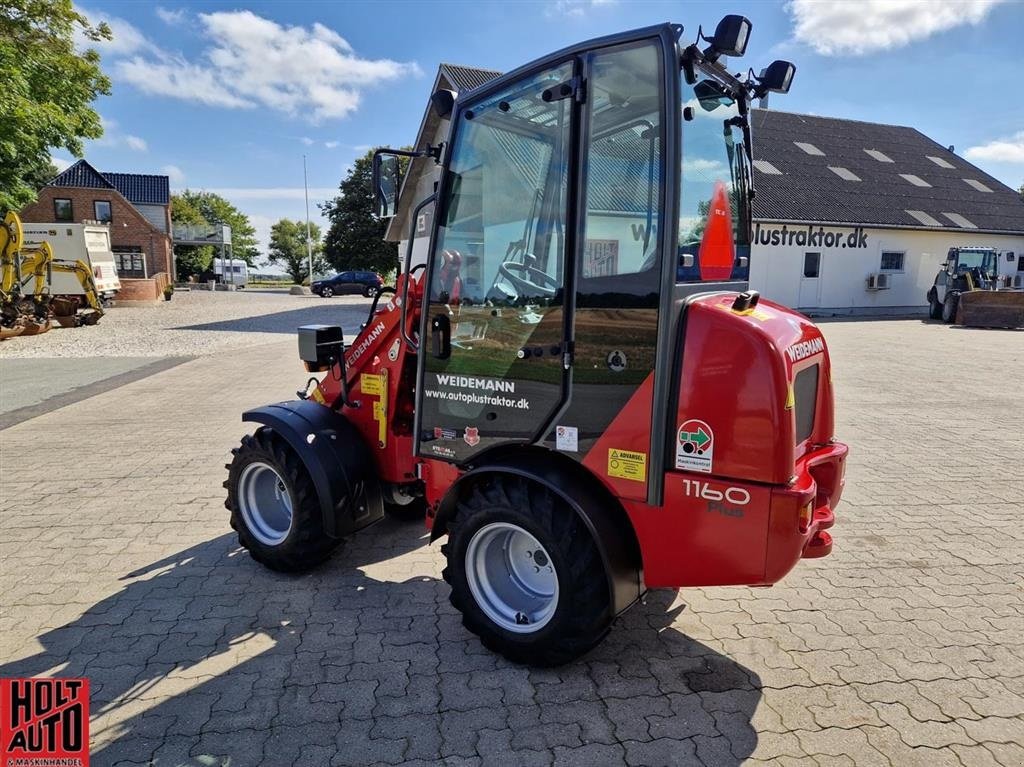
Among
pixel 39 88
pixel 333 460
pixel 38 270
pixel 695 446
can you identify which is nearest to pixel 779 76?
pixel 695 446

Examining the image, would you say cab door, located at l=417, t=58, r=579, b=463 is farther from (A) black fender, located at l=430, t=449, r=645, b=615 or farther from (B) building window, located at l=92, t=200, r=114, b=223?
(B) building window, located at l=92, t=200, r=114, b=223

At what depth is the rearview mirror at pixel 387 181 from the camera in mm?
3102

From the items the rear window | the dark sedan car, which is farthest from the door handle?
the dark sedan car

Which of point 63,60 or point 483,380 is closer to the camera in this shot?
point 483,380

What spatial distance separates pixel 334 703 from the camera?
106 inches

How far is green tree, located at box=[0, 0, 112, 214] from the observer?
13.2 meters

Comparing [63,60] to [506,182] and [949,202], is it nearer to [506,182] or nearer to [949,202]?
[506,182]

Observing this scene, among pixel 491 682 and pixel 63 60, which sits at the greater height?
pixel 63 60

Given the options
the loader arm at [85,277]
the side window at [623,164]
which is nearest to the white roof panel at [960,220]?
the side window at [623,164]

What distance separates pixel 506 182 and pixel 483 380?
2.92 feet

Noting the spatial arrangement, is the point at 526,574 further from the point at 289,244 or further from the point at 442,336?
the point at 289,244

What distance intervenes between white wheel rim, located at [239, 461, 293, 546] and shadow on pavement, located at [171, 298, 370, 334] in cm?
1340

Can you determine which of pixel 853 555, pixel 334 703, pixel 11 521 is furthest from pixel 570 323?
pixel 11 521

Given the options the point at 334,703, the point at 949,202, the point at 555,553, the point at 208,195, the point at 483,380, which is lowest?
the point at 334,703
